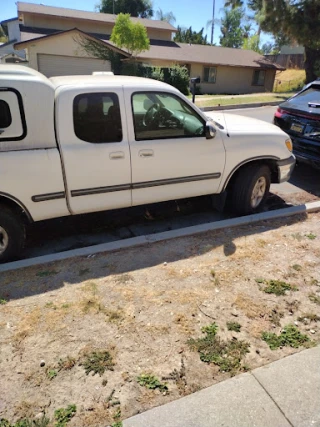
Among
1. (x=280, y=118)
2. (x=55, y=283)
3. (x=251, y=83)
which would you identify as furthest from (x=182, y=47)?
(x=55, y=283)

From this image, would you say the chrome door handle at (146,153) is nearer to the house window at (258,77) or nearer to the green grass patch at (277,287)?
the green grass patch at (277,287)

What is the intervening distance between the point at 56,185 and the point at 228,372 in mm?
2419

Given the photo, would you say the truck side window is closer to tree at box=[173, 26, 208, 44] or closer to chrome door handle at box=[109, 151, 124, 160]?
chrome door handle at box=[109, 151, 124, 160]

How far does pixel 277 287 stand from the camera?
3232 mm

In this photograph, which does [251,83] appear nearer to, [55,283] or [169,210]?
[169,210]

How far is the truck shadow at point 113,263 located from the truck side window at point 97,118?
1284 mm

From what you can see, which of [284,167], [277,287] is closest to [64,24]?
[284,167]

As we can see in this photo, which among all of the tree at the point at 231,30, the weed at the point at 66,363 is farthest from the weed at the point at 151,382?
the tree at the point at 231,30

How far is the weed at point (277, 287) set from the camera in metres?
3.17

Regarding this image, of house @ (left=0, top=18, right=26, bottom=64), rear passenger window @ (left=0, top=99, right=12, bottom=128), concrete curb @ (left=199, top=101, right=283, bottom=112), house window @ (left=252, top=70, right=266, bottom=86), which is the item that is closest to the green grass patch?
rear passenger window @ (left=0, top=99, right=12, bottom=128)

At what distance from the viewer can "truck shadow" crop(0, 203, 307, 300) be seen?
3.23m

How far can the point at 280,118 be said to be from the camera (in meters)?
6.40

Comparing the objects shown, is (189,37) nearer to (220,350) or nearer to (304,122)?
(304,122)

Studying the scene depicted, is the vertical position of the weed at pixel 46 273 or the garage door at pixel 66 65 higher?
the garage door at pixel 66 65
